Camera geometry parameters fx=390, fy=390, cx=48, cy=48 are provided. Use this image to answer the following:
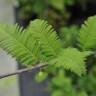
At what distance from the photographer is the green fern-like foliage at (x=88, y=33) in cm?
51

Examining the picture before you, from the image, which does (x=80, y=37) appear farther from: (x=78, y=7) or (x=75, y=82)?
(x=78, y=7)

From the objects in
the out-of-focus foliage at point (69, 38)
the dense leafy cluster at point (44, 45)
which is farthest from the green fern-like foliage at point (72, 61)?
the out-of-focus foliage at point (69, 38)

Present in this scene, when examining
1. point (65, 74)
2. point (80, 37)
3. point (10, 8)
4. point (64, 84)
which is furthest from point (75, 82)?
point (80, 37)

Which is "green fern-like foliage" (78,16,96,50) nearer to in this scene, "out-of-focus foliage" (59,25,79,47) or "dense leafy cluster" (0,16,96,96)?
"dense leafy cluster" (0,16,96,96)

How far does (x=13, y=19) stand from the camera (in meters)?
2.40

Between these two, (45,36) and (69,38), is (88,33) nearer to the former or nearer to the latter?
(45,36)

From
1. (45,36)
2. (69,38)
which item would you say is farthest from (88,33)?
(69,38)

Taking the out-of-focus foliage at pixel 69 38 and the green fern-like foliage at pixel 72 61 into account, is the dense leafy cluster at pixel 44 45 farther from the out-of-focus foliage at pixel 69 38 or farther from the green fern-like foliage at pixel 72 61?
the out-of-focus foliage at pixel 69 38

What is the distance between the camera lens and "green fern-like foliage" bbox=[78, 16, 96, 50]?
1.66ft

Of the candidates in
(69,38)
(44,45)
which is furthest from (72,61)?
(69,38)

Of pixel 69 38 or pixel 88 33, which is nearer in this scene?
pixel 88 33

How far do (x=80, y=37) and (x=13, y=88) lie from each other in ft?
5.37

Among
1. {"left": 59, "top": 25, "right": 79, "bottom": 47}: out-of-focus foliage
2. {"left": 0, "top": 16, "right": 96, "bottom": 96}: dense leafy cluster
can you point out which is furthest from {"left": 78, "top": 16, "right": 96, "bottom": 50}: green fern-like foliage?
{"left": 59, "top": 25, "right": 79, "bottom": 47}: out-of-focus foliage

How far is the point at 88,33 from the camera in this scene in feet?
1.66
